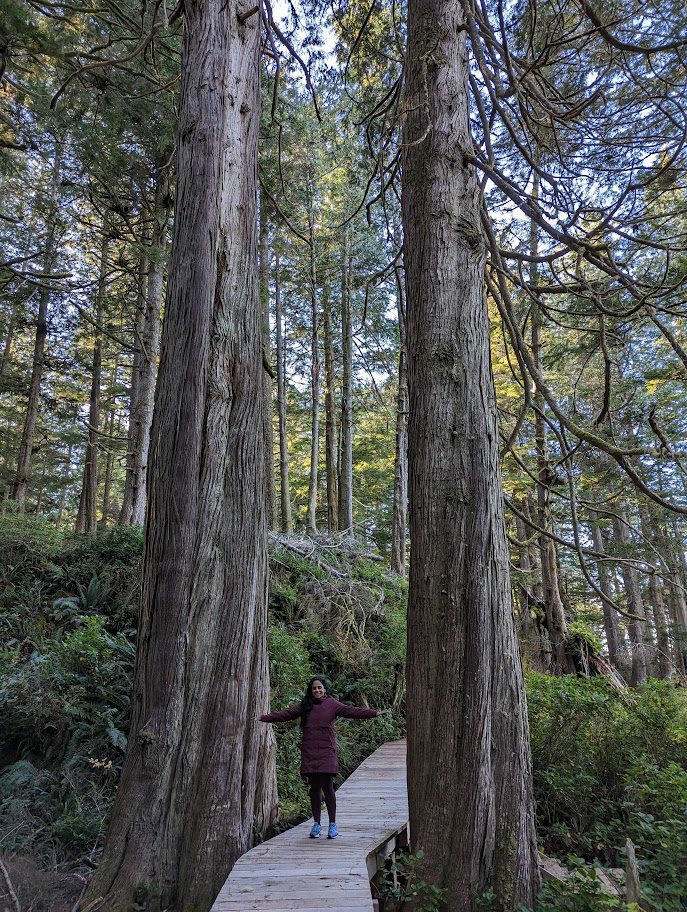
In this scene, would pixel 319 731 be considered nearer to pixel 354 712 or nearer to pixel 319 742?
pixel 319 742

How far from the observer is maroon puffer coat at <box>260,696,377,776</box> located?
4.53m

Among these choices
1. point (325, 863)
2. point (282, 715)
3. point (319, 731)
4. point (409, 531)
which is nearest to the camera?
point (325, 863)

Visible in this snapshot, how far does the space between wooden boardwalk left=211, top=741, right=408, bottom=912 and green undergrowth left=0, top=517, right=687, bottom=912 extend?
64cm

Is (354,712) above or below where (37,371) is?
below

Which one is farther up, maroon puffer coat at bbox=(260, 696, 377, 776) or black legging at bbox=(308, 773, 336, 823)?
maroon puffer coat at bbox=(260, 696, 377, 776)

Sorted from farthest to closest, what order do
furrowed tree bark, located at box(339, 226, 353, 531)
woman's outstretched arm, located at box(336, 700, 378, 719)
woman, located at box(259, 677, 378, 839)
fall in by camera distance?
furrowed tree bark, located at box(339, 226, 353, 531) → woman's outstretched arm, located at box(336, 700, 378, 719) → woman, located at box(259, 677, 378, 839)

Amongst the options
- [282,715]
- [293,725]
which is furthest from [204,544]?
[293,725]

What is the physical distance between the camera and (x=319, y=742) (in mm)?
4590

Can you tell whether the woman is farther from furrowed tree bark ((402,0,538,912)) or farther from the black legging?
furrowed tree bark ((402,0,538,912))

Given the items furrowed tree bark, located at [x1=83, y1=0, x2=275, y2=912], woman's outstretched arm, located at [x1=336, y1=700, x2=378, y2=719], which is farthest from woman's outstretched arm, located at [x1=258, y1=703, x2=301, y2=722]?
woman's outstretched arm, located at [x1=336, y1=700, x2=378, y2=719]

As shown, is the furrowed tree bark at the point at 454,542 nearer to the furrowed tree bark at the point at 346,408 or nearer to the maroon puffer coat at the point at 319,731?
the maroon puffer coat at the point at 319,731

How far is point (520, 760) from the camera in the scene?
3477 millimetres

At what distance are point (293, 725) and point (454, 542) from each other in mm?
4430

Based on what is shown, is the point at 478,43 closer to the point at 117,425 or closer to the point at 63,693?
the point at 63,693
